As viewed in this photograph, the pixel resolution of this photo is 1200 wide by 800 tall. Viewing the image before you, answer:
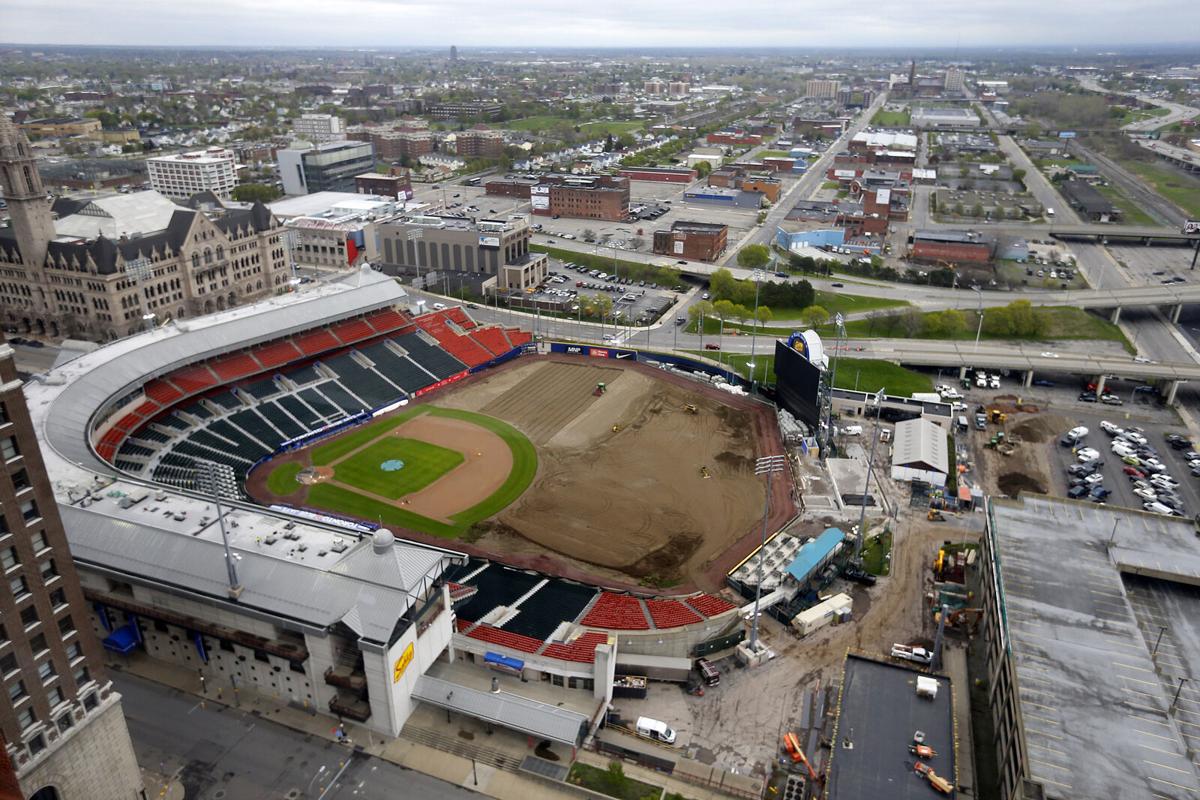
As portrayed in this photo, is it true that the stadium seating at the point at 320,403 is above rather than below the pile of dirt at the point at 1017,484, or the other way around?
above

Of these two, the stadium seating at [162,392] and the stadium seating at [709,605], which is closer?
the stadium seating at [709,605]

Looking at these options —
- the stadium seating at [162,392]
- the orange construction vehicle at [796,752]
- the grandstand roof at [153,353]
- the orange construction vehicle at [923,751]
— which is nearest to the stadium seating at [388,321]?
the grandstand roof at [153,353]

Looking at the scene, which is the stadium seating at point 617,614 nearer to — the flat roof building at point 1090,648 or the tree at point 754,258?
the flat roof building at point 1090,648

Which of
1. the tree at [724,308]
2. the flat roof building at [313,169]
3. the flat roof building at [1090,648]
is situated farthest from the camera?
the flat roof building at [313,169]

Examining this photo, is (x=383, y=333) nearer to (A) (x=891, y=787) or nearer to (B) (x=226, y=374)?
(B) (x=226, y=374)

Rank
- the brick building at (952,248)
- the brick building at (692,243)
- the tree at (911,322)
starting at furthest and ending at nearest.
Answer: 1. the brick building at (692,243)
2. the brick building at (952,248)
3. the tree at (911,322)

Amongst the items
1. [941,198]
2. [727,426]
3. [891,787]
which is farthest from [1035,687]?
[941,198]

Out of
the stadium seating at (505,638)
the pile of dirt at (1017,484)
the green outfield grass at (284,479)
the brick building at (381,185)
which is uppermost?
the brick building at (381,185)
